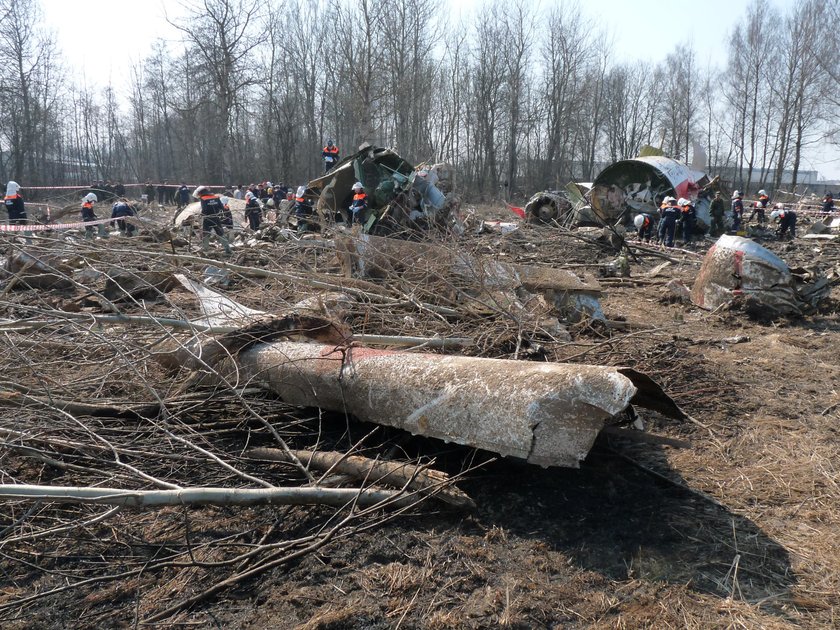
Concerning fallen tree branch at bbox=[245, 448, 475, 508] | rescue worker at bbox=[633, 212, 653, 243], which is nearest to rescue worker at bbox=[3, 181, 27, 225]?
fallen tree branch at bbox=[245, 448, 475, 508]

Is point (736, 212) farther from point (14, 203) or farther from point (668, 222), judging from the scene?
point (14, 203)

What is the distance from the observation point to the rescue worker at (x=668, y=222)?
13508 millimetres

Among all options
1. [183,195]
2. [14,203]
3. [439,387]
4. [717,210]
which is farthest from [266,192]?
[439,387]

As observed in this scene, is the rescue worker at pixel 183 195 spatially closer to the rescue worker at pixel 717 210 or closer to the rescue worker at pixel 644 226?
the rescue worker at pixel 644 226

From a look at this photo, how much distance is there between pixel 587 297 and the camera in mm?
5820

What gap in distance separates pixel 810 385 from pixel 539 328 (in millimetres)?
2096

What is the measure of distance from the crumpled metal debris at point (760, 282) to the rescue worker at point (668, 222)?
6.89 m

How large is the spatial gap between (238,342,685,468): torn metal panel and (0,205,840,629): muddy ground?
0.20 m

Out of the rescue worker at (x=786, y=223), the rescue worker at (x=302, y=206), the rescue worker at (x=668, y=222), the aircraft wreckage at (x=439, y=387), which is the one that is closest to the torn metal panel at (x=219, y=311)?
the aircraft wreckage at (x=439, y=387)

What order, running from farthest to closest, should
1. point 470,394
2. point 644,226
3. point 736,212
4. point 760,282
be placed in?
point 736,212 < point 644,226 < point 760,282 < point 470,394

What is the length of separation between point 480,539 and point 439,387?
0.73m

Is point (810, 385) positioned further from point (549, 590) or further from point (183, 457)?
point (183, 457)

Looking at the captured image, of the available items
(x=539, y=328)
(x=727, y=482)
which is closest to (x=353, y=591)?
(x=727, y=482)

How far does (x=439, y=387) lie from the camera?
2783mm
